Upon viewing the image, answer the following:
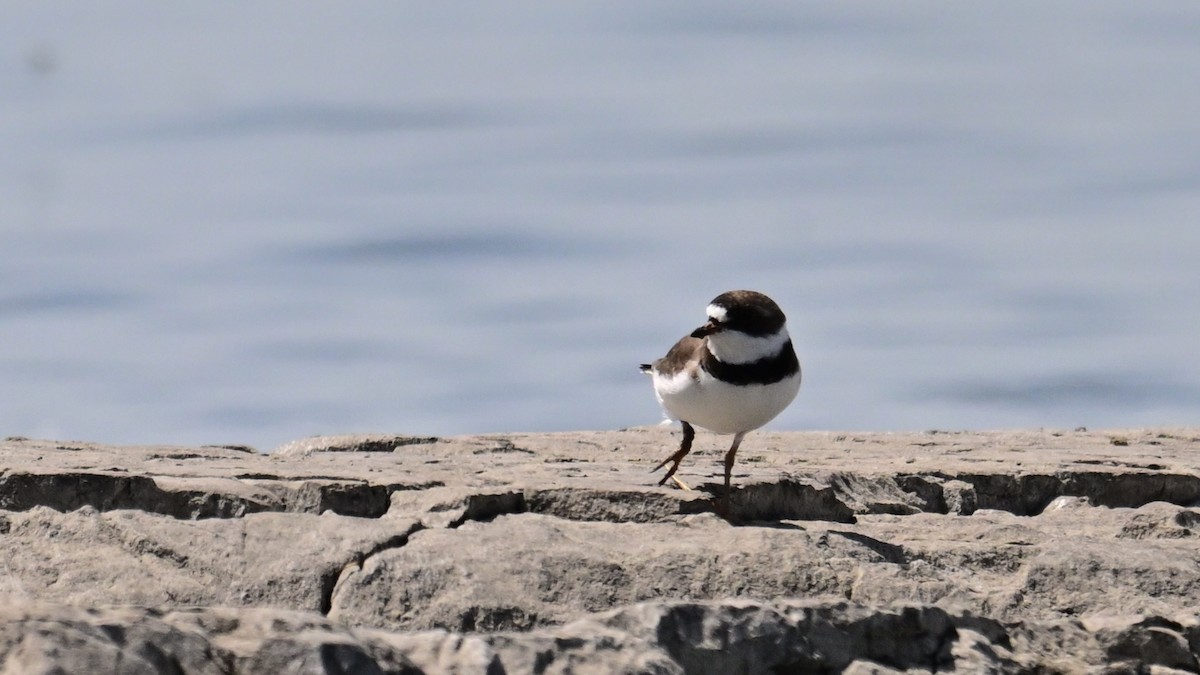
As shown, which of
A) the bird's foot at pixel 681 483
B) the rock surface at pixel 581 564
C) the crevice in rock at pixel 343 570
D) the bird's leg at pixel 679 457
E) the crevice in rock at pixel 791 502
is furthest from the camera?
the bird's leg at pixel 679 457

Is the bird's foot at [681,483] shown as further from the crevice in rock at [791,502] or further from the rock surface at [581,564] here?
the crevice in rock at [791,502]

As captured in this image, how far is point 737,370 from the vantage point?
6.39m

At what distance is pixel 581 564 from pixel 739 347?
1.77 metres

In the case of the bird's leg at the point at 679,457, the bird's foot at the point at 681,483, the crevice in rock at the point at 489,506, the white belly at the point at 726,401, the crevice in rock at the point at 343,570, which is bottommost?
the crevice in rock at the point at 343,570

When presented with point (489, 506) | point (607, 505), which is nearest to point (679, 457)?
point (607, 505)

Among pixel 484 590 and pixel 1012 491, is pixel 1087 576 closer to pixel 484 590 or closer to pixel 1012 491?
pixel 1012 491

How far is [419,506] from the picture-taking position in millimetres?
5613

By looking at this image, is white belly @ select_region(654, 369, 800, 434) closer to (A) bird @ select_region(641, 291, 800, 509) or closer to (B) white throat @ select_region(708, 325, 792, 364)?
(A) bird @ select_region(641, 291, 800, 509)

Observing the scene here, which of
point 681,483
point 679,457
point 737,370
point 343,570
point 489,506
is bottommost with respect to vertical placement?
point 343,570

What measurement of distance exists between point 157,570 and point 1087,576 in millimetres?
3031

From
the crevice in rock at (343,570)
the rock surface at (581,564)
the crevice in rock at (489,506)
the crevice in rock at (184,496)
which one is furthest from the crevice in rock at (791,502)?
the crevice in rock at (343,570)

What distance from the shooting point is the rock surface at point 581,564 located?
3.43m

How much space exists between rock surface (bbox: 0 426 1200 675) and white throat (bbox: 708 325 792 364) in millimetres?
486

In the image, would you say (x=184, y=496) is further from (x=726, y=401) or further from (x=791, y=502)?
(x=791, y=502)
